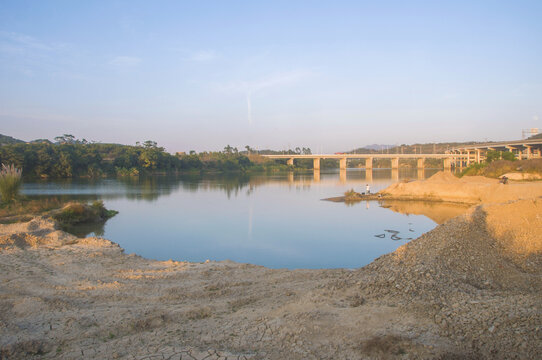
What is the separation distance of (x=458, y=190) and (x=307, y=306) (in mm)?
29636

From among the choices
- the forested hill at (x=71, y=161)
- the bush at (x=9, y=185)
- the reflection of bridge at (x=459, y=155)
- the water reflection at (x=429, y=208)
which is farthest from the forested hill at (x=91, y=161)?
the water reflection at (x=429, y=208)

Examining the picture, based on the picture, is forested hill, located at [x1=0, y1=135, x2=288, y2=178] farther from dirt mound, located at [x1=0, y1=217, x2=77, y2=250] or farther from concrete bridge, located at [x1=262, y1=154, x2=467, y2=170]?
dirt mound, located at [x1=0, y1=217, x2=77, y2=250]

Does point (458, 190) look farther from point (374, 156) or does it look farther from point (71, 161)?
point (374, 156)

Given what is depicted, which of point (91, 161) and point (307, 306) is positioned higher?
point (91, 161)

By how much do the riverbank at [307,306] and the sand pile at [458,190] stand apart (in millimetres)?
17432

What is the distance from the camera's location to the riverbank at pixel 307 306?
14.4 ft

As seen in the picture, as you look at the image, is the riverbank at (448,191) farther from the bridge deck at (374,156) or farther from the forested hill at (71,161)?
the bridge deck at (374,156)

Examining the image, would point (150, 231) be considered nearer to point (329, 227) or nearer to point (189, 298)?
point (329, 227)

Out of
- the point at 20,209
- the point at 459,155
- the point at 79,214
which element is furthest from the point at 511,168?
the point at 459,155

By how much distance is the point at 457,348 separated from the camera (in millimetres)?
4156

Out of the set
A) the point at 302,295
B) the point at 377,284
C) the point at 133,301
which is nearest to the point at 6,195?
the point at 133,301

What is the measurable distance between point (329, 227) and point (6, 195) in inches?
704

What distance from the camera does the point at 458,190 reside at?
3094cm


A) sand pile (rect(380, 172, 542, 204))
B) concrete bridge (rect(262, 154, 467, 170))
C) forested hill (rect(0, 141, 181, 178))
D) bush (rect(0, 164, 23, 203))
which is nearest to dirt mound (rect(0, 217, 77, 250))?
bush (rect(0, 164, 23, 203))
